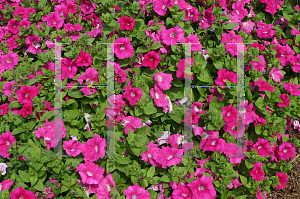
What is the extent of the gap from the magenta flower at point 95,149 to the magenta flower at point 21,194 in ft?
2.09

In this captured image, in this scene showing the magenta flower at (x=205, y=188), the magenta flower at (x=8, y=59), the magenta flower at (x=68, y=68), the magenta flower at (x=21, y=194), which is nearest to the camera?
the magenta flower at (x=21, y=194)

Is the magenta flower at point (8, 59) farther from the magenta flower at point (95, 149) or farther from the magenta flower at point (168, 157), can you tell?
the magenta flower at point (168, 157)

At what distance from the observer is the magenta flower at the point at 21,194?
2449mm

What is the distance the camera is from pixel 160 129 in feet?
10.0

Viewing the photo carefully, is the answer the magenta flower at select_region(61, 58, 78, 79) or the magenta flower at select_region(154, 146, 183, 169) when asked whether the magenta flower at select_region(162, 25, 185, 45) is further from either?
the magenta flower at select_region(154, 146, 183, 169)

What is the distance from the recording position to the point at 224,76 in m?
2.98

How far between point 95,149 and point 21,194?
86 cm

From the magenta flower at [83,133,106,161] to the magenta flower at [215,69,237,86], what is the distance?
61.2 inches

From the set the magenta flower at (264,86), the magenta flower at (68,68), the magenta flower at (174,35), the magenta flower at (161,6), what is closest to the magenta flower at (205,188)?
the magenta flower at (264,86)

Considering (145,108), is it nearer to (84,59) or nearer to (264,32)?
(84,59)

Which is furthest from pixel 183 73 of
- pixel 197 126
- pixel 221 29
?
pixel 221 29

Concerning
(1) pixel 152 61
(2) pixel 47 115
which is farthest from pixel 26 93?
(1) pixel 152 61

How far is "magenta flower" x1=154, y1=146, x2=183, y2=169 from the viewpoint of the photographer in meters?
2.67

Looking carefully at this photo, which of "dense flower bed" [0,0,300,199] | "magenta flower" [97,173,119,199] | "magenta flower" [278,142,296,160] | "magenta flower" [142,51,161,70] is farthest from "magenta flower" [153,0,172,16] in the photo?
"magenta flower" [278,142,296,160]
